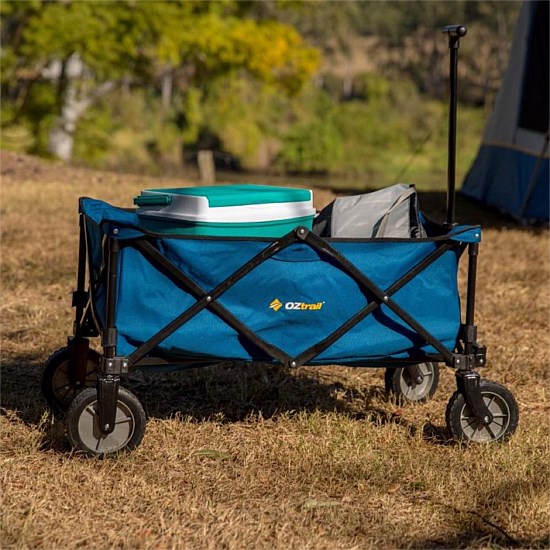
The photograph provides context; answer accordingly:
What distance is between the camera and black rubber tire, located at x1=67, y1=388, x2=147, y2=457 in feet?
14.7

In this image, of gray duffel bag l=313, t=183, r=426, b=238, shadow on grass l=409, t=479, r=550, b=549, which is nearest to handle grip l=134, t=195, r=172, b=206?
gray duffel bag l=313, t=183, r=426, b=238

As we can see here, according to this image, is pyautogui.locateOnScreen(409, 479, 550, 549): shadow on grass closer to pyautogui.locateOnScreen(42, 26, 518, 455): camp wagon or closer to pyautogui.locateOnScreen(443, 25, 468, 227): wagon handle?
pyautogui.locateOnScreen(42, 26, 518, 455): camp wagon

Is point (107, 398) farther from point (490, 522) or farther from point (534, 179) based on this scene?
point (534, 179)

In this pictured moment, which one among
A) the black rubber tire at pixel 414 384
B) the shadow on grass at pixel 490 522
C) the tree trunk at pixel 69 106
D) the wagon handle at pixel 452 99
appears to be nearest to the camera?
the shadow on grass at pixel 490 522

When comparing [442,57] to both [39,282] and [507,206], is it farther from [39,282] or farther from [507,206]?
[39,282]

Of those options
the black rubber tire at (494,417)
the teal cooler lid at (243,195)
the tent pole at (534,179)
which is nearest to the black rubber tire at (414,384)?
the black rubber tire at (494,417)

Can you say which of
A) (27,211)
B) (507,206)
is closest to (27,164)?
(27,211)

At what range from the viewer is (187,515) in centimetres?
402

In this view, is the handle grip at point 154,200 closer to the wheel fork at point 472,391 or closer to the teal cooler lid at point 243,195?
the teal cooler lid at point 243,195

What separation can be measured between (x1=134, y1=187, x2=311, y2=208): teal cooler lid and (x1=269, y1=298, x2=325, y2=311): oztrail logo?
17.4 inches

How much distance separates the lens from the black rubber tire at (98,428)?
14.7ft

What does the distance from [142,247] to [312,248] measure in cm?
72

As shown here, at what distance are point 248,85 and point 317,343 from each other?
35.5m

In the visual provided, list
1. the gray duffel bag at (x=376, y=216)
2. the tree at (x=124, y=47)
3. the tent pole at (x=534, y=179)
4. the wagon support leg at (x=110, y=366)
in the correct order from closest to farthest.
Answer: the wagon support leg at (x=110, y=366) < the gray duffel bag at (x=376, y=216) < the tent pole at (x=534, y=179) < the tree at (x=124, y=47)
